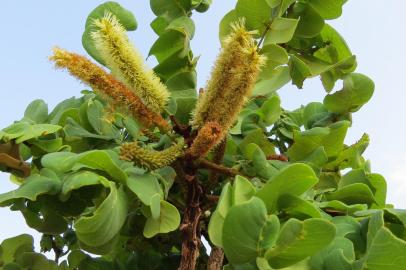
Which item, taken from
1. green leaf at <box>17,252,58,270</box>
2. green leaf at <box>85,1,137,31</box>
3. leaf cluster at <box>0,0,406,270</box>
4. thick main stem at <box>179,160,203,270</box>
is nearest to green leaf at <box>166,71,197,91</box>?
leaf cluster at <box>0,0,406,270</box>

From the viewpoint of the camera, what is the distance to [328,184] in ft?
5.21

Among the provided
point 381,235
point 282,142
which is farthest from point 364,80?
point 381,235

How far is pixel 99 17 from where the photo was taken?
5.24ft

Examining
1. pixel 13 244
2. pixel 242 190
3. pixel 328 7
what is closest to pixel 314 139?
pixel 328 7

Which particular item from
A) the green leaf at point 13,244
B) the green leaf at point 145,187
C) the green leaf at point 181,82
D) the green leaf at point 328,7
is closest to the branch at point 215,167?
the green leaf at point 145,187

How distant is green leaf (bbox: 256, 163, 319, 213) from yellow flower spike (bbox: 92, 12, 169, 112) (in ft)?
1.08

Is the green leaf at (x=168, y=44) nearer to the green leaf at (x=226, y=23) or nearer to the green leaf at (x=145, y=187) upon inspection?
the green leaf at (x=226, y=23)

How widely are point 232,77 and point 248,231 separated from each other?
300 millimetres

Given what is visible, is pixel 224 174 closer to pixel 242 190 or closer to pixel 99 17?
pixel 242 190

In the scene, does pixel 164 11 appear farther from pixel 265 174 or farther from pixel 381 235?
pixel 381 235

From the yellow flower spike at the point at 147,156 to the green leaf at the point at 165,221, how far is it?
0.25 feet

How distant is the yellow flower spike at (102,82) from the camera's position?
3.92 ft

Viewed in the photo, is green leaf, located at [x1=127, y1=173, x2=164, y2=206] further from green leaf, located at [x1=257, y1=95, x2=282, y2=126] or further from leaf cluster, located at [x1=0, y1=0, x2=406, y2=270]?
green leaf, located at [x1=257, y1=95, x2=282, y2=126]

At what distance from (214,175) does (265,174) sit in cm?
11
